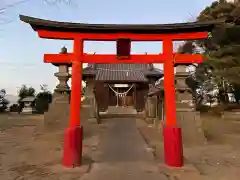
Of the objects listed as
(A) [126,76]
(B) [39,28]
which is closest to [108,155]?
(B) [39,28]

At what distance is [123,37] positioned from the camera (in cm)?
774

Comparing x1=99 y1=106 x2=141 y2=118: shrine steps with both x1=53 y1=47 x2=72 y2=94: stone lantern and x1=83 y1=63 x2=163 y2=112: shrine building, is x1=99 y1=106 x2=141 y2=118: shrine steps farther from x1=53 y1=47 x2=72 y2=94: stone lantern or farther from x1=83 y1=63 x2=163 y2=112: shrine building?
x1=53 y1=47 x2=72 y2=94: stone lantern

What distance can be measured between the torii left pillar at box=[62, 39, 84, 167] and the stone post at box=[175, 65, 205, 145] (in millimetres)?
6120

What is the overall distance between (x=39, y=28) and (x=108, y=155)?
4.51 m

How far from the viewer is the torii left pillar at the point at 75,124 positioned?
7.21m

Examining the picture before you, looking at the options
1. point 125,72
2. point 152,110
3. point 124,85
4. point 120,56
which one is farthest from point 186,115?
point 125,72

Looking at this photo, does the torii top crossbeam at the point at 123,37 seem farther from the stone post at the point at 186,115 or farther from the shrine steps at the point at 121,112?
the shrine steps at the point at 121,112

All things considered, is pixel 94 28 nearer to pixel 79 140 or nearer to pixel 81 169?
pixel 79 140

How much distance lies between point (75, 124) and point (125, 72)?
21.5m

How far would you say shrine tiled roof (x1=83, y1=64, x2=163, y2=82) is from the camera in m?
26.5

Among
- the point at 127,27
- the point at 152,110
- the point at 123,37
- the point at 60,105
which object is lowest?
the point at 152,110

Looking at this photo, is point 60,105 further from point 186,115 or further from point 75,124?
point 75,124

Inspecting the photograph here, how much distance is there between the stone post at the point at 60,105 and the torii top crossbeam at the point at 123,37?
6.81m

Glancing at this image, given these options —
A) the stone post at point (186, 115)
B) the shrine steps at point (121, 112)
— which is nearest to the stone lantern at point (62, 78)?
the stone post at point (186, 115)
